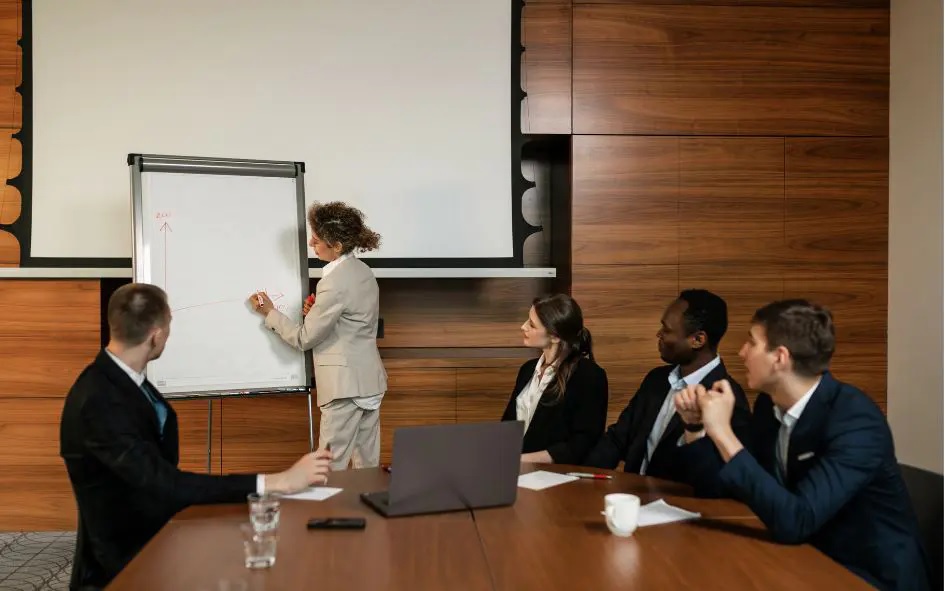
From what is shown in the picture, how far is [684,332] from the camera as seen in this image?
2988 mm

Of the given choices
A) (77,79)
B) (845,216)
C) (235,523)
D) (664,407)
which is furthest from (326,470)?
(845,216)

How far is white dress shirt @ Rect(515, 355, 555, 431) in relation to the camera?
11.1ft

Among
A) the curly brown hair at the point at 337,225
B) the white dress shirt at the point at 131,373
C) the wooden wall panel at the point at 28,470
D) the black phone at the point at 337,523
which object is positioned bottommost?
the wooden wall panel at the point at 28,470

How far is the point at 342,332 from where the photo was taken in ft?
13.7

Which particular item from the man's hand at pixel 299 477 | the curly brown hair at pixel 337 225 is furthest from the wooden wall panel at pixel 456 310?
the man's hand at pixel 299 477

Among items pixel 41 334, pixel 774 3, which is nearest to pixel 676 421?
pixel 774 3

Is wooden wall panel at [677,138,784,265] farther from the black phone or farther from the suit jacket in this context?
the black phone

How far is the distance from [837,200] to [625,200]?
4.05ft

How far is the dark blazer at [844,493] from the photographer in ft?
6.32

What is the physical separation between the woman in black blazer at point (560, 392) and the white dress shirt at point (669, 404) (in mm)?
296

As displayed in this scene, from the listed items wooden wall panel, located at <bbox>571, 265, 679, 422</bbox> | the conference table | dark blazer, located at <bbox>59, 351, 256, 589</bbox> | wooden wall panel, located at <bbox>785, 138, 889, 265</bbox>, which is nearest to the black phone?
the conference table

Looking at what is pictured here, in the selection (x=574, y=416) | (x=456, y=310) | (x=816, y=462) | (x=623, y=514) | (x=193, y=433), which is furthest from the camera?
(x=456, y=310)

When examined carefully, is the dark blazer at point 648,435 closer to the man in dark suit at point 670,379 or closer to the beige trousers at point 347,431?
the man in dark suit at point 670,379

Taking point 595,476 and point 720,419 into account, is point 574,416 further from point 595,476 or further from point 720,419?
point 720,419
